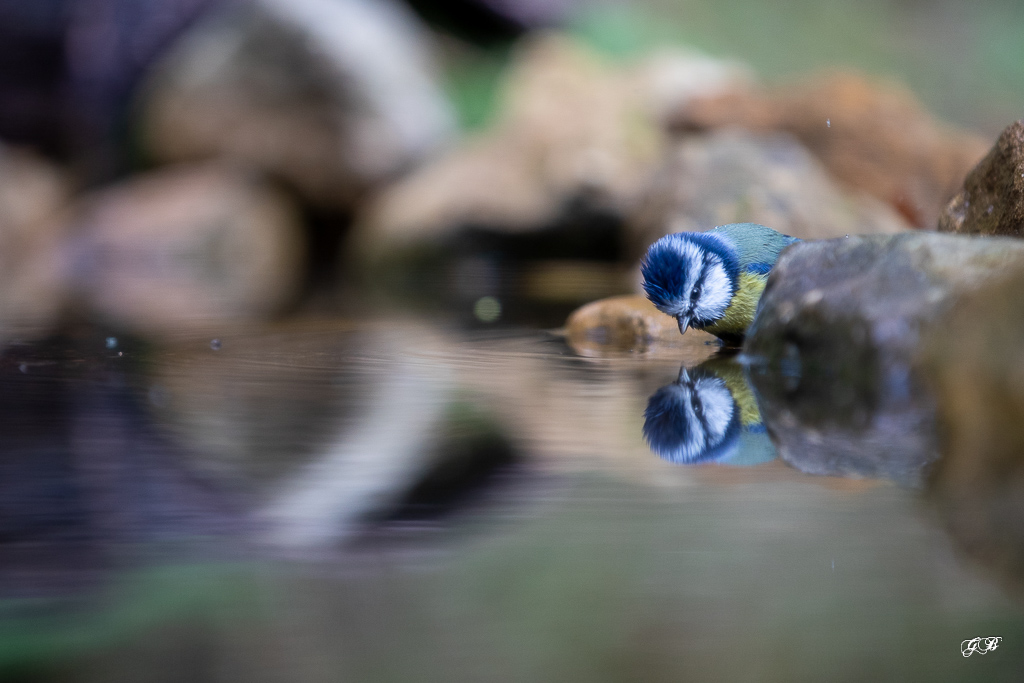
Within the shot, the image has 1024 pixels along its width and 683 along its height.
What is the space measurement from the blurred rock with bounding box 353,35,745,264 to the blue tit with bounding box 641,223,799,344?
168 inches

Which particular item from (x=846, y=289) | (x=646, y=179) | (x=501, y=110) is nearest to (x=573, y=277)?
(x=646, y=179)

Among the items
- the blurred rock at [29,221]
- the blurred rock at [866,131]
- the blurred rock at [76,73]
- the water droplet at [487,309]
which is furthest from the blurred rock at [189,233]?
the blurred rock at [866,131]

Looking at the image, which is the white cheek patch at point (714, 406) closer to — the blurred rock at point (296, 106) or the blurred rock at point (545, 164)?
the blurred rock at point (545, 164)

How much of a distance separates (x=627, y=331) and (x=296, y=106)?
5.95m

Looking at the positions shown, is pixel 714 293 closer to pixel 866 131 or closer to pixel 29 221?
pixel 866 131

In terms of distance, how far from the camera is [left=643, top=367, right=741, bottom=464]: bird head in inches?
76.9

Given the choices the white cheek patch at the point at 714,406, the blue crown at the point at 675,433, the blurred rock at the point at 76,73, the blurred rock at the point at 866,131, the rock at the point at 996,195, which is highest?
the blurred rock at the point at 76,73

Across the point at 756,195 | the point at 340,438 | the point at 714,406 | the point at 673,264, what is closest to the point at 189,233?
the point at 756,195

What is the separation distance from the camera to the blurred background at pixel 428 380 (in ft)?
3.86

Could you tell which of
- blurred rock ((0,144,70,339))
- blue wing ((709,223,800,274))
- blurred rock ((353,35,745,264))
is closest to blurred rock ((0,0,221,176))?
blurred rock ((0,144,70,339))

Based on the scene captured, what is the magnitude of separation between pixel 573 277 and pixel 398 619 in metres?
5.29

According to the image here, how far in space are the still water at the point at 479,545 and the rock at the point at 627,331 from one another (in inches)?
37.8

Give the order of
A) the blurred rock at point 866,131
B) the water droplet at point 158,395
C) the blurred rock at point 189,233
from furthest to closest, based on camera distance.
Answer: the blurred rock at point 189,233 < the blurred rock at point 866,131 < the water droplet at point 158,395

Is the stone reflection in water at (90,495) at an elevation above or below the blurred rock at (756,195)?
below
